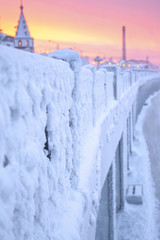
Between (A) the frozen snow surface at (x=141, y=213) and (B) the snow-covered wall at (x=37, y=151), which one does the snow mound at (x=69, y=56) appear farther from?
(A) the frozen snow surface at (x=141, y=213)

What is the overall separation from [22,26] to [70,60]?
3323cm

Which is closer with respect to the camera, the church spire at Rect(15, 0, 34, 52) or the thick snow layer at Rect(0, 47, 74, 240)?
the thick snow layer at Rect(0, 47, 74, 240)

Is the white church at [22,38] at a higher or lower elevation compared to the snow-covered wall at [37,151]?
higher

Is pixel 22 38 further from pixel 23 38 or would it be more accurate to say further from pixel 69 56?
pixel 69 56

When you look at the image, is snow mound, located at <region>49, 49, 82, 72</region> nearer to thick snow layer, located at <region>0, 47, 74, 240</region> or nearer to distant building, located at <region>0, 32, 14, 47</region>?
thick snow layer, located at <region>0, 47, 74, 240</region>


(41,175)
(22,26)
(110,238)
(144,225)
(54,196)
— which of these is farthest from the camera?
(22,26)

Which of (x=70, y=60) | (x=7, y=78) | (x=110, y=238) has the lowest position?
(x=110, y=238)

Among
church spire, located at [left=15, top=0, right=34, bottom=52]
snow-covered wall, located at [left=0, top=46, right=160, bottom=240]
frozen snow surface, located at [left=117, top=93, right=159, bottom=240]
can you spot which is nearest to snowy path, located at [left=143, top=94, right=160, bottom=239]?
frozen snow surface, located at [left=117, top=93, right=159, bottom=240]

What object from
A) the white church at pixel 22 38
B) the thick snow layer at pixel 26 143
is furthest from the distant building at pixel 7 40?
the thick snow layer at pixel 26 143

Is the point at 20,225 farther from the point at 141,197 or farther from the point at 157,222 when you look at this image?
the point at 141,197

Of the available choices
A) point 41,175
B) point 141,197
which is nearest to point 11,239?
point 41,175

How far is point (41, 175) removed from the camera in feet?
4.41

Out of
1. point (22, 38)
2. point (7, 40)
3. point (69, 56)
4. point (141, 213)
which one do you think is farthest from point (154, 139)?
point (7, 40)

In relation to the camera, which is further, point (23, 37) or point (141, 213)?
point (23, 37)
